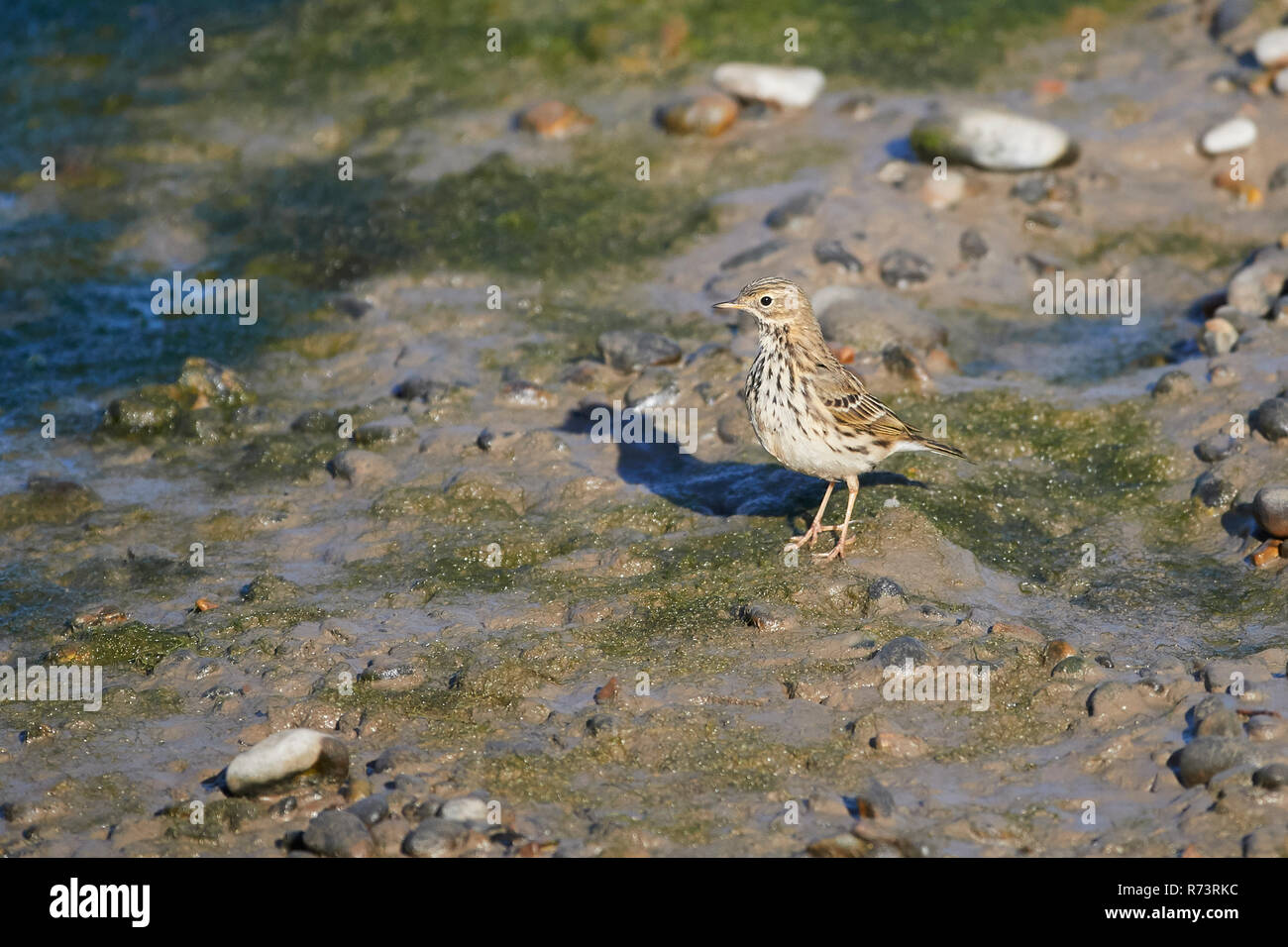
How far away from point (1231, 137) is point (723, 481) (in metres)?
6.92

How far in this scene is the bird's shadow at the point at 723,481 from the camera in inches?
365

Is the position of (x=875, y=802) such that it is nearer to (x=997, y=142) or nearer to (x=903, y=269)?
(x=903, y=269)

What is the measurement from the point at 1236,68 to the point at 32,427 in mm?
11678

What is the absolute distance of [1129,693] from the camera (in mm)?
7074

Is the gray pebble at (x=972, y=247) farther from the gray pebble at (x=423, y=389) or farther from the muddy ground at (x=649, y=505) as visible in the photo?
the gray pebble at (x=423, y=389)

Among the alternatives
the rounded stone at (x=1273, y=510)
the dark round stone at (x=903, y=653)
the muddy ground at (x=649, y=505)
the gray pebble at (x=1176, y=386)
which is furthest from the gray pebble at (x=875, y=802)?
the gray pebble at (x=1176, y=386)

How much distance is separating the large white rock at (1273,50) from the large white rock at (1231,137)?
1.01m

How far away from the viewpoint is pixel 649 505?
923 centimetres

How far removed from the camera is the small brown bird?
830 centimetres

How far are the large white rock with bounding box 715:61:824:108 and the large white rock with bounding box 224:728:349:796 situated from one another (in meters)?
9.56

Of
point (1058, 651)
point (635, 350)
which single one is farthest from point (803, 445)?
point (635, 350)

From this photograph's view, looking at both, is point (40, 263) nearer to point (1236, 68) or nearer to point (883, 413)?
point (883, 413)

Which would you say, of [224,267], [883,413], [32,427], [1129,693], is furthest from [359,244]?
[1129,693]
